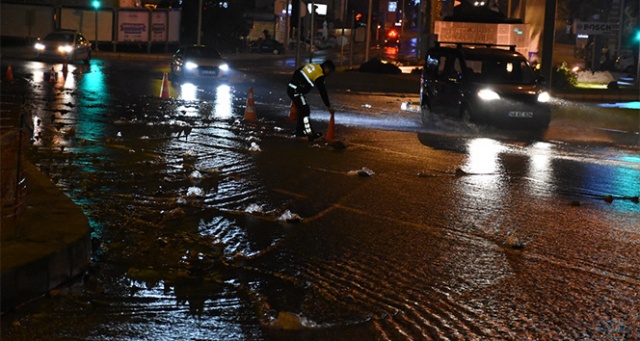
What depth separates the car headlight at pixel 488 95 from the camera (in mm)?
18828

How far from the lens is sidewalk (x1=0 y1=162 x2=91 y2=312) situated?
604cm

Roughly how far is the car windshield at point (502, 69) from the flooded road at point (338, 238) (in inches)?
125

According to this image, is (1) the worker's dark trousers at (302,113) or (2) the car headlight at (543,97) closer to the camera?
(1) the worker's dark trousers at (302,113)

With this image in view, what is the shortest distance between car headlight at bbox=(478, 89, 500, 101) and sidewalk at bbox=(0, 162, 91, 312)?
12171 mm

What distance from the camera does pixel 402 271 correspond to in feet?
24.5

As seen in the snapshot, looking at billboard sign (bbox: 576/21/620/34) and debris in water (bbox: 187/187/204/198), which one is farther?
billboard sign (bbox: 576/21/620/34)

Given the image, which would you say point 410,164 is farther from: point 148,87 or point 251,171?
point 148,87

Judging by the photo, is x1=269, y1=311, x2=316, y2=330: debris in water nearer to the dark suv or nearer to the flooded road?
the flooded road

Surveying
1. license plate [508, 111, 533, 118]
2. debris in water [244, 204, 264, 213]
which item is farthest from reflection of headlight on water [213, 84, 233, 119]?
debris in water [244, 204, 264, 213]

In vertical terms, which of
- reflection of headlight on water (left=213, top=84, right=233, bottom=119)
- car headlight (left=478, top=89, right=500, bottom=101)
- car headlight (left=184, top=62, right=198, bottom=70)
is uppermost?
car headlight (left=184, top=62, right=198, bottom=70)

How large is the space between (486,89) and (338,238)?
1114cm

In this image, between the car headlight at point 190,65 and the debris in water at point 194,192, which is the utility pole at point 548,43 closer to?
the car headlight at point 190,65

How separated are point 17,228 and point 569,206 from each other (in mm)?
6267

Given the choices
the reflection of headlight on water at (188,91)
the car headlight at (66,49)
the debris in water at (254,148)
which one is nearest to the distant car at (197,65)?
the reflection of headlight on water at (188,91)
